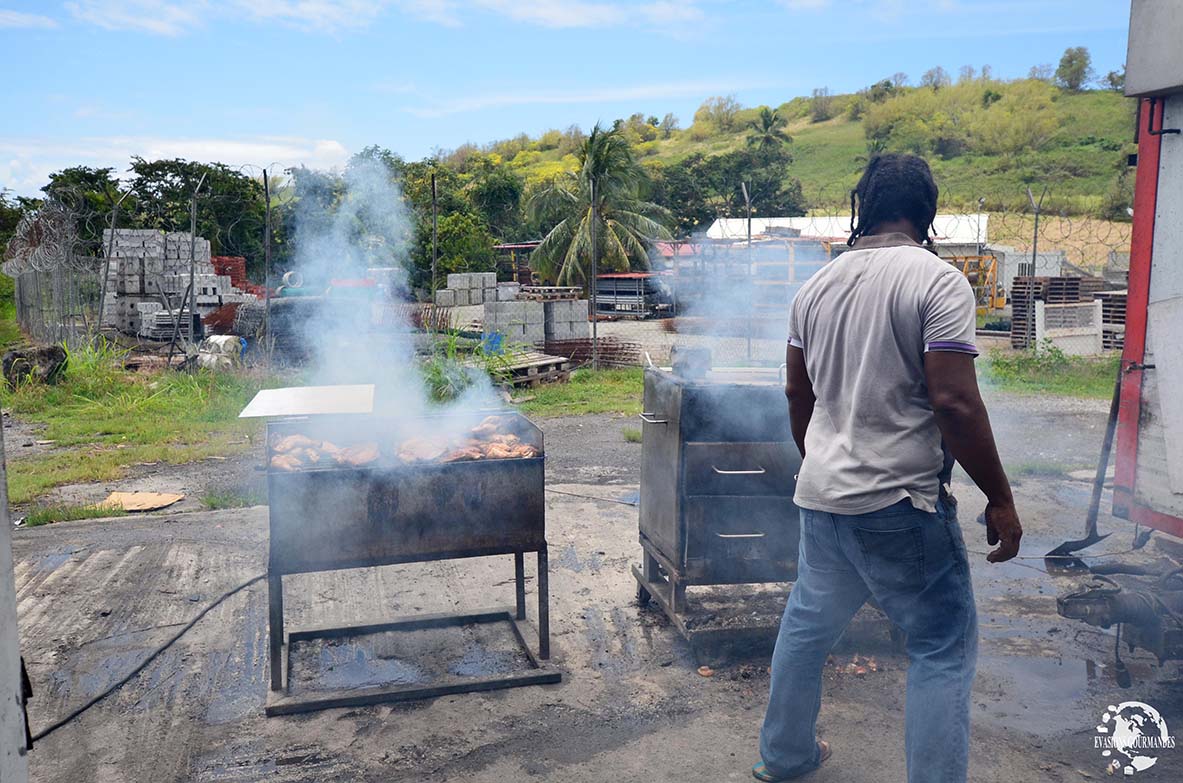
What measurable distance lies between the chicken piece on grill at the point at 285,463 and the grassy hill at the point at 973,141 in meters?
32.9

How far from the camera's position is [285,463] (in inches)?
164

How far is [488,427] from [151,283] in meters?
16.9

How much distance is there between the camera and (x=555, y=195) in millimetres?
36000

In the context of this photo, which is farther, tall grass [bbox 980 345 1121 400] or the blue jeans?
tall grass [bbox 980 345 1121 400]

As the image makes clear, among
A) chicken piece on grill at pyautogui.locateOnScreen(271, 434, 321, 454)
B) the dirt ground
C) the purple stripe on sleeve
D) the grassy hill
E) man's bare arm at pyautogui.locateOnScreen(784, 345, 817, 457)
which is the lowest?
the dirt ground

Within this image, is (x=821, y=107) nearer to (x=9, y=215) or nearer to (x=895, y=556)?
(x=9, y=215)

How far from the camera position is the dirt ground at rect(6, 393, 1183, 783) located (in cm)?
354

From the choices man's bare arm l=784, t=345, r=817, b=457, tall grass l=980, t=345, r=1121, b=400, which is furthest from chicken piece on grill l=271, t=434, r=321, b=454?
tall grass l=980, t=345, r=1121, b=400

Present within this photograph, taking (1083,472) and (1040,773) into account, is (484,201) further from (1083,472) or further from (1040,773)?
(1040,773)

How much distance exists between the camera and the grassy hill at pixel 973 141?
150ft

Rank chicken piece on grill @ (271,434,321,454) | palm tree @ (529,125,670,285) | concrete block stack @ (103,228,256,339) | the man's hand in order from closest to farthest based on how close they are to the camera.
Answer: the man's hand, chicken piece on grill @ (271,434,321,454), concrete block stack @ (103,228,256,339), palm tree @ (529,125,670,285)

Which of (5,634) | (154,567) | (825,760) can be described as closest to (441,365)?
(154,567)

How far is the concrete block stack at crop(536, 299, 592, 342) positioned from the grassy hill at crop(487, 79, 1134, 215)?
22.3 meters

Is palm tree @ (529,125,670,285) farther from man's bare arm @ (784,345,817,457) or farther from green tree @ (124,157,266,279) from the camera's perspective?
man's bare arm @ (784,345,817,457)
